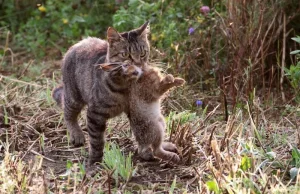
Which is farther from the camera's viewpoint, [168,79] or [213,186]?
[168,79]

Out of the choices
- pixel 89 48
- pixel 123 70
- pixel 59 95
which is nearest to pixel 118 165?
pixel 123 70

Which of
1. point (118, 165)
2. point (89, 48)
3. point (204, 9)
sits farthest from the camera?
point (204, 9)

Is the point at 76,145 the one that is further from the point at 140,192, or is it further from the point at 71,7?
the point at 71,7

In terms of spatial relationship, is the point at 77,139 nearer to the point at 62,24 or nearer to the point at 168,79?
the point at 168,79

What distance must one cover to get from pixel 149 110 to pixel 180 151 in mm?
418

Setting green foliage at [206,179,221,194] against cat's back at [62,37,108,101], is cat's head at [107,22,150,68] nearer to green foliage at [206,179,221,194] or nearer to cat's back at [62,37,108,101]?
cat's back at [62,37,108,101]

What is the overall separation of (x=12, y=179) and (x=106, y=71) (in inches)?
46.5

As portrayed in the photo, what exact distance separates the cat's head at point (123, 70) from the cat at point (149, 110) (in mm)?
102

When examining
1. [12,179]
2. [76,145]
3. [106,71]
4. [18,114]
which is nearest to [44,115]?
[18,114]

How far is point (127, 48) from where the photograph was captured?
17.0 feet

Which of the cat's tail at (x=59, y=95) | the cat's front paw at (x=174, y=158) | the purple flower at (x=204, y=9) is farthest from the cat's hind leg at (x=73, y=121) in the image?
the purple flower at (x=204, y=9)

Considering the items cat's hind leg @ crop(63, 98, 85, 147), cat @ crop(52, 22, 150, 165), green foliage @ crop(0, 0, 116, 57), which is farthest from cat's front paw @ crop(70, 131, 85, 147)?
green foliage @ crop(0, 0, 116, 57)

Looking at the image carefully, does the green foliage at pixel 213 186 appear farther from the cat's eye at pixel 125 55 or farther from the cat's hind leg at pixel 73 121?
the cat's hind leg at pixel 73 121

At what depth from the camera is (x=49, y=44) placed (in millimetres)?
9148
